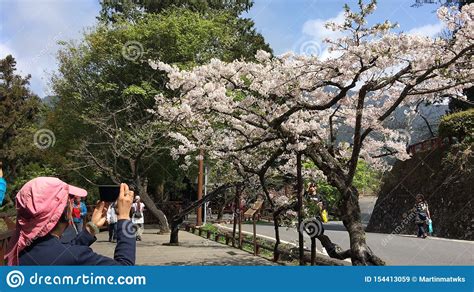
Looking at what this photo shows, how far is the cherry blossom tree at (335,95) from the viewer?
767 cm

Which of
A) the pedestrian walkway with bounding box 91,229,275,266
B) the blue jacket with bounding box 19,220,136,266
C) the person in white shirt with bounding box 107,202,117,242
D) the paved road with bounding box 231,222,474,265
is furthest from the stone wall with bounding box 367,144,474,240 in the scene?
the blue jacket with bounding box 19,220,136,266

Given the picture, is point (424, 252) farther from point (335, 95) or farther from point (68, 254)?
point (68, 254)

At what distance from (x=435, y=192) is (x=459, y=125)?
3.04 metres

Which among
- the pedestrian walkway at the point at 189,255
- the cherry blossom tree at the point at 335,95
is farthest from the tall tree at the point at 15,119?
the cherry blossom tree at the point at 335,95

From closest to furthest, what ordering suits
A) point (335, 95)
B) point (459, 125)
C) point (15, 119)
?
point (335, 95) < point (459, 125) < point (15, 119)

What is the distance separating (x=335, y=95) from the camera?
31.3 ft

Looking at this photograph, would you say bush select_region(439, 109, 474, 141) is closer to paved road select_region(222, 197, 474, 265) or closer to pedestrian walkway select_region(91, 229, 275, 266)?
paved road select_region(222, 197, 474, 265)

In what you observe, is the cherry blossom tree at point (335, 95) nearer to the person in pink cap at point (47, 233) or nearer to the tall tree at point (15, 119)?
Answer: the person in pink cap at point (47, 233)

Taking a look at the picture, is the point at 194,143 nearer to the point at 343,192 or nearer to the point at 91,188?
the point at 343,192

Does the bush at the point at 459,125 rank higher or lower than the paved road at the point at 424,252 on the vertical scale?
higher

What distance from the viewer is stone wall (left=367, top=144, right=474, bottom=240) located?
18.1 metres

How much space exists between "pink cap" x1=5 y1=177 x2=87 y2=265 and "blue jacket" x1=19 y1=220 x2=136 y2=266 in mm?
38

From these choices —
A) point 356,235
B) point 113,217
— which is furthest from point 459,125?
point 113,217

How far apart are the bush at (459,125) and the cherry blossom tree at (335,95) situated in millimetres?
9026
